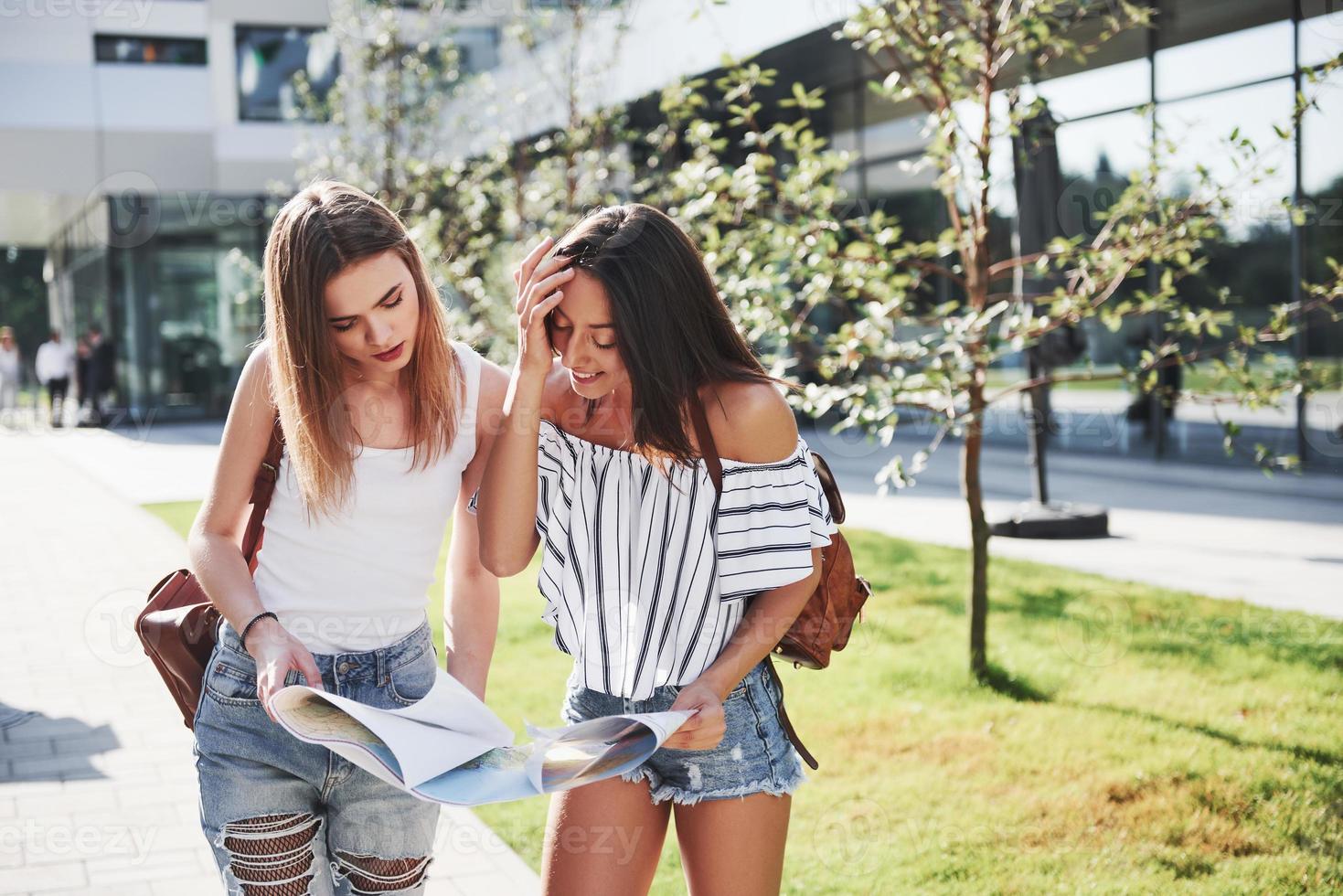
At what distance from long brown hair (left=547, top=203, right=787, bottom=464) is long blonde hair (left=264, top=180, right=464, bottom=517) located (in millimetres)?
352

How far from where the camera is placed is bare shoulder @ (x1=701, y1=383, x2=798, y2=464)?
2178mm

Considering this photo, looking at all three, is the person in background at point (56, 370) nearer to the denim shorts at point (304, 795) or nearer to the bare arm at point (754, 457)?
the denim shorts at point (304, 795)

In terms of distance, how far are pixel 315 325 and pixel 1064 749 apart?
3.78 metres

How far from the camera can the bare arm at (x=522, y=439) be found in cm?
212

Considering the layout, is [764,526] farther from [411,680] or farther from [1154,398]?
[1154,398]

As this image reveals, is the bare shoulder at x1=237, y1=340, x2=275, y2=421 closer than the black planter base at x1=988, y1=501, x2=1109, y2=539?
Yes

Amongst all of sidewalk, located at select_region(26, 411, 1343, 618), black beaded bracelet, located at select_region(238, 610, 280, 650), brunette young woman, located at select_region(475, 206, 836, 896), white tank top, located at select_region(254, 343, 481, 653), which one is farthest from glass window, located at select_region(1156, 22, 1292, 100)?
black beaded bracelet, located at select_region(238, 610, 280, 650)

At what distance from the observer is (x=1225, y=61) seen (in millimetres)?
12914

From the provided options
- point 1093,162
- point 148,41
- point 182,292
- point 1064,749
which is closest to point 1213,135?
point 1093,162

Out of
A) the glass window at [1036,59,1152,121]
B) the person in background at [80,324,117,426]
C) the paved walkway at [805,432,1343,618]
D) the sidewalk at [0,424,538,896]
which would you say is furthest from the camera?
the person in background at [80,324,117,426]

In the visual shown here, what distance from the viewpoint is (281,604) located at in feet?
7.23

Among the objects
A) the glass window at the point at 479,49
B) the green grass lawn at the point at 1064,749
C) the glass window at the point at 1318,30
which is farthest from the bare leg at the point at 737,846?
the glass window at the point at 479,49

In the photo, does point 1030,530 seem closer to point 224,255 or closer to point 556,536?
point 556,536

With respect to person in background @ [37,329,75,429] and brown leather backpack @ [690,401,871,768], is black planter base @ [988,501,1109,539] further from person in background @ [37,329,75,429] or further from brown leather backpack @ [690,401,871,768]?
person in background @ [37,329,75,429]
